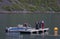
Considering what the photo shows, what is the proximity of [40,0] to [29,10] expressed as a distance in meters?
17.6

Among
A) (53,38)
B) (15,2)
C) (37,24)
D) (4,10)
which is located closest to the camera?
(53,38)

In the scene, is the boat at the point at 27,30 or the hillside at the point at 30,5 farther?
the hillside at the point at 30,5

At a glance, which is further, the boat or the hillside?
the hillside

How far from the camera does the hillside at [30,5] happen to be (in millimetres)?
149500

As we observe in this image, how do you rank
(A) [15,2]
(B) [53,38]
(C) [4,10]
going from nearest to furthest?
(B) [53,38] < (C) [4,10] < (A) [15,2]

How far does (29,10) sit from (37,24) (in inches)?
3971

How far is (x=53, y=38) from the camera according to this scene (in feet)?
142

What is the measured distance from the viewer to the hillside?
150 metres

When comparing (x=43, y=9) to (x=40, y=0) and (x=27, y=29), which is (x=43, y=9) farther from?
(x=27, y=29)

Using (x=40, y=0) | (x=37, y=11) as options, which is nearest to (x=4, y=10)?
(x=37, y=11)

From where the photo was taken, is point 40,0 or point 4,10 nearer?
point 4,10

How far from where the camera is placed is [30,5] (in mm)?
156500

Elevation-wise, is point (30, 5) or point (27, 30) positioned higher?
point (30, 5)

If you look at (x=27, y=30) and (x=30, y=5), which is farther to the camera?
(x=30, y=5)
